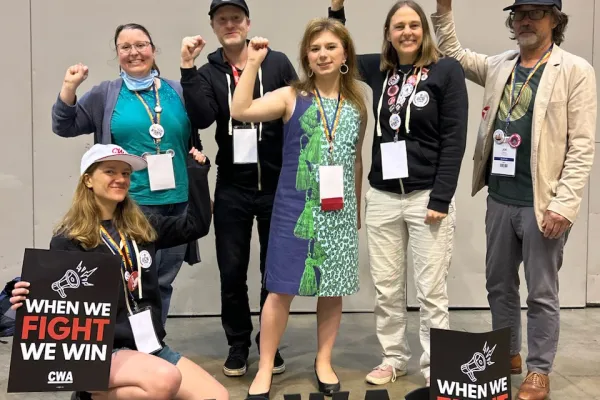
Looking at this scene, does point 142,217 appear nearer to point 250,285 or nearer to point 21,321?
point 21,321

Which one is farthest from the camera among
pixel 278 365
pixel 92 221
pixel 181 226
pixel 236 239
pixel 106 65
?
pixel 106 65

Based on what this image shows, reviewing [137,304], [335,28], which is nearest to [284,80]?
[335,28]

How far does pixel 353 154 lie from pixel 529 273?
0.89m

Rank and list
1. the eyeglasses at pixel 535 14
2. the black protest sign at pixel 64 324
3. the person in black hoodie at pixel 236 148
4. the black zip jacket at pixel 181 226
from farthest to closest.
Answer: the person in black hoodie at pixel 236 148, the eyeglasses at pixel 535 14, the black zip jacket at pixel 181 226, the black protest sign at pixel 64 324

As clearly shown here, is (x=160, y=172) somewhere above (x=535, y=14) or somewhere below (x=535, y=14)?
below

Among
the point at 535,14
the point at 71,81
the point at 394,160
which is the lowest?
the point at 394,160

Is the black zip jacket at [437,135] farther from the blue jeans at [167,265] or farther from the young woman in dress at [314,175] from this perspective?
the blue jeans at [167,265]

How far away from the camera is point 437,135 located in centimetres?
278

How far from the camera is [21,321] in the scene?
2.05 m

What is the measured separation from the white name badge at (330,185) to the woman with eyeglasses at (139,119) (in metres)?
0.62

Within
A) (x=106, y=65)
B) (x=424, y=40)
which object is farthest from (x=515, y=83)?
(x=106, y=65)

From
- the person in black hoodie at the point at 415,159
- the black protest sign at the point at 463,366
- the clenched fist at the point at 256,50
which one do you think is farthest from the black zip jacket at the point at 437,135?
the black protest sign at the point at 463,366

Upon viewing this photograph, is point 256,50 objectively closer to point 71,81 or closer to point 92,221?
point 71,81

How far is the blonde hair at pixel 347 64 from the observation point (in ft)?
8.71
